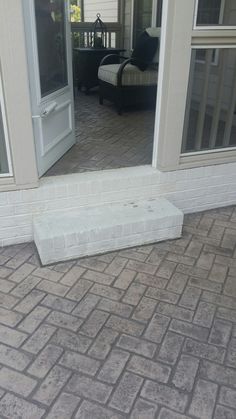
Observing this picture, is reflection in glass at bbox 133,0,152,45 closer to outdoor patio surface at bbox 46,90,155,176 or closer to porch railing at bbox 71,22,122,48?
porch railing at bbox 71,22,122,48

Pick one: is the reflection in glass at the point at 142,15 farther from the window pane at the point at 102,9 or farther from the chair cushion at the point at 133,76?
the chair cushion at the point at 133,76

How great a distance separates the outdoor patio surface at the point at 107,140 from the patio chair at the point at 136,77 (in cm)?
19

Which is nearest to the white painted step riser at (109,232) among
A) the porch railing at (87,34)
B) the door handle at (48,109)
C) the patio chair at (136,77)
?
the door handle at (48,109)

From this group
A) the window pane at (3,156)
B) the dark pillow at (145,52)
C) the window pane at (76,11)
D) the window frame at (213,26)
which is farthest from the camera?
the window pane at (76,11)

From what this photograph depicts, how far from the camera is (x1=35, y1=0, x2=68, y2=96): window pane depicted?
2.67 m

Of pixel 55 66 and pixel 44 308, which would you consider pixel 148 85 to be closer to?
pixel 55 66

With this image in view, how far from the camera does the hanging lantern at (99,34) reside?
6195 mm

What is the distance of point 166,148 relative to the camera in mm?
2912

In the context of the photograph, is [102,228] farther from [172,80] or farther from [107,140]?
[107,140]

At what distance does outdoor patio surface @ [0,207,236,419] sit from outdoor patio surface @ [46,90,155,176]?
0.83 m

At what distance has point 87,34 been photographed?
21.6ft

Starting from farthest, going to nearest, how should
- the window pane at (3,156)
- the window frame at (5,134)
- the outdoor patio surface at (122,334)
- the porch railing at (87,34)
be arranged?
the porch railing at (87,34) < the window pane at (3,156) < the window frame at (5,134) < the outdoor patio surface at (122,334)

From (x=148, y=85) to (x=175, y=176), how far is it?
2.23 metres

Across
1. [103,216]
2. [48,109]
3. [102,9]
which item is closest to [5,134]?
[48,109]
